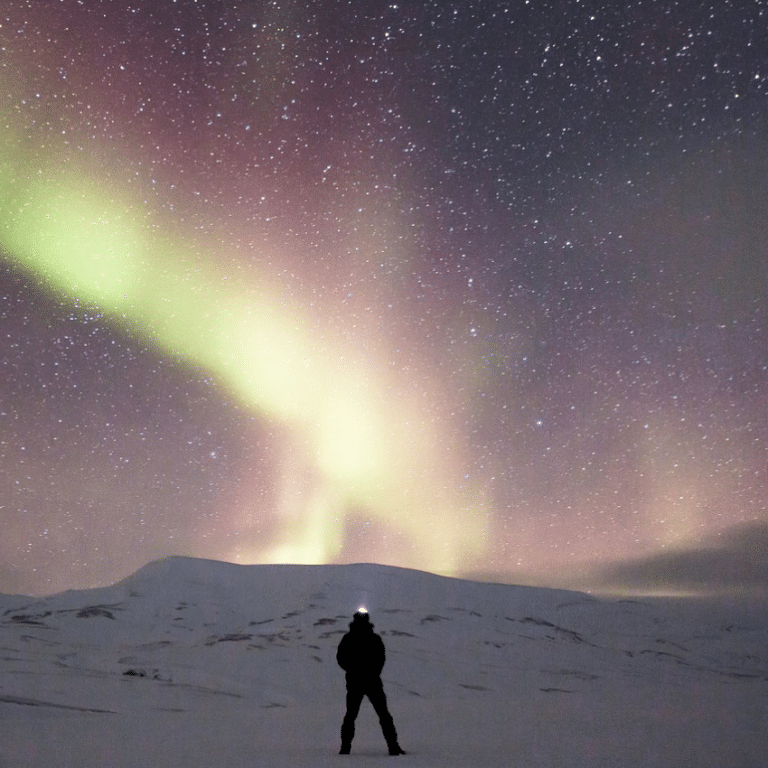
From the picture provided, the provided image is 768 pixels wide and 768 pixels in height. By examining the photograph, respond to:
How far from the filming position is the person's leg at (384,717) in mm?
7117

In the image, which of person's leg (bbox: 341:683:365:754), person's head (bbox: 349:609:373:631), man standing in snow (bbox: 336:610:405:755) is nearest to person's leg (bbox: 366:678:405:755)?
man standing in snow (bbox: 336:610:405:755)

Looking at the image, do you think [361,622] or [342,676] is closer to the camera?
[361,622]

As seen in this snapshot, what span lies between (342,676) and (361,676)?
1818 cm

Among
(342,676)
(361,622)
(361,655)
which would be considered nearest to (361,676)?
(361,655)

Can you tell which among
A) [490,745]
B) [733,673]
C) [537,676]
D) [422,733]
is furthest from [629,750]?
[733,673]

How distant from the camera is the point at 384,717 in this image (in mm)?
7191

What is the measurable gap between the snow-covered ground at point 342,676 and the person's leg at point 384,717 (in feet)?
0.72

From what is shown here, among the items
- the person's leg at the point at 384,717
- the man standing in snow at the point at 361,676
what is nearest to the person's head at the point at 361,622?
the man standing in snow at the point at 361,676

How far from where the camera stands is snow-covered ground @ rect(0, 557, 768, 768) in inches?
316

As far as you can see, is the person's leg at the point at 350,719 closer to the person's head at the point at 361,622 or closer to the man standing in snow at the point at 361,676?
the man standing in snow at the point at 361,676

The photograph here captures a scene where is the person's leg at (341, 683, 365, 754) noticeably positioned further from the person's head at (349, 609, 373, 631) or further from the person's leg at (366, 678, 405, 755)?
the person's head at (349, 609, 373, 631)

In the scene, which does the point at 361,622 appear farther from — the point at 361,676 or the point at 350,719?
the point at 350,719

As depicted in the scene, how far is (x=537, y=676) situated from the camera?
26.2 metres

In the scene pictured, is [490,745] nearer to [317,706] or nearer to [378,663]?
[378,663]
